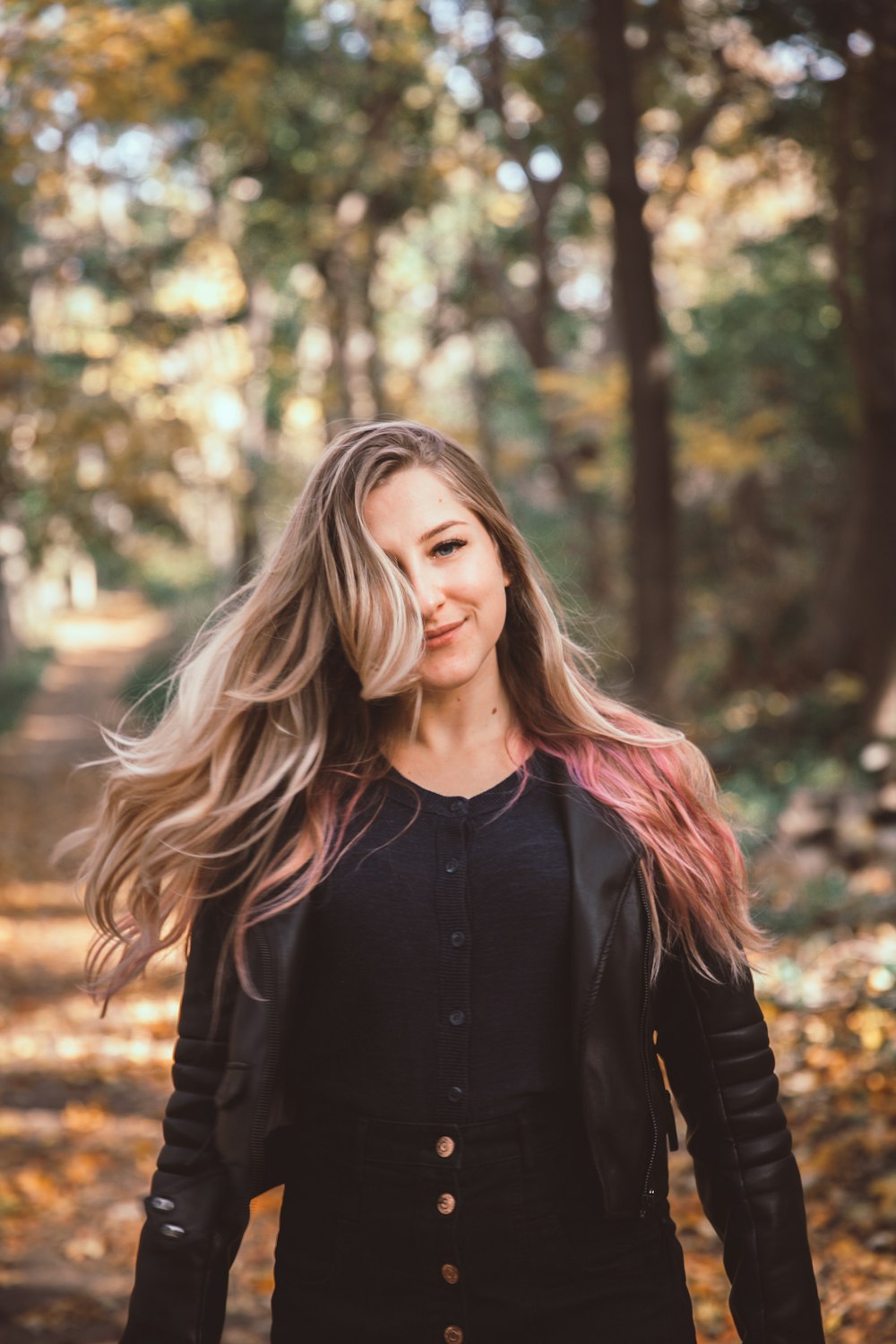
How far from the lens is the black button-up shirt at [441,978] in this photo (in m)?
2.27

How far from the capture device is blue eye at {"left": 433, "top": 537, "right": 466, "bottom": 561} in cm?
243

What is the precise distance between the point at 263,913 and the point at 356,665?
46 cm

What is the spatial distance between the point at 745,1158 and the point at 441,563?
3.72ft

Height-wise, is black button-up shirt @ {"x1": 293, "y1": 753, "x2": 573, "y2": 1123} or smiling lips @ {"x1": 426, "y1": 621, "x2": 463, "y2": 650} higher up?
smiling lips @ {"x1": 426, "y1": 621, "x2": 463, "y2": 650}

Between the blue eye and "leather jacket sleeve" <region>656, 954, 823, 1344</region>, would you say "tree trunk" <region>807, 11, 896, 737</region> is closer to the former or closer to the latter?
the blue eye

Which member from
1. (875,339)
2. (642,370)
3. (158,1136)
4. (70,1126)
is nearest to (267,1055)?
(158,1136)

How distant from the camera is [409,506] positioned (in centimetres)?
243

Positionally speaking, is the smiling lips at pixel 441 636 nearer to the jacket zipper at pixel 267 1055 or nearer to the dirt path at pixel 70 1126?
the jacket zipper at pixel 267 1055

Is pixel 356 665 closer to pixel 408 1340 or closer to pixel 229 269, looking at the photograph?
pixel 408 1340

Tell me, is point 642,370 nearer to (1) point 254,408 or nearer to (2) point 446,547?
(2) point 446,547

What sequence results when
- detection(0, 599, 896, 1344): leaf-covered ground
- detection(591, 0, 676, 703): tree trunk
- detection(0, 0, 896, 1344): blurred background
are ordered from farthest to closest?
1. detection(591, 0, 676, 703): tree trunk
2. detection(0, 0, 896, 1344): blurred background
3. detection(0, 599, 896, 1344): leaf-covered ground

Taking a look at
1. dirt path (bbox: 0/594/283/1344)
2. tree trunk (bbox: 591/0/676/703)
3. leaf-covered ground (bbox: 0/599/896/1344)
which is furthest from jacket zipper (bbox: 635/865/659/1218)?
tree trunk (bbox: 591/0/676/703)

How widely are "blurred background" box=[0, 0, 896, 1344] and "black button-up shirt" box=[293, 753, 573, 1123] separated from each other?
2.39ft

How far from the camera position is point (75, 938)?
11844 millimetres
